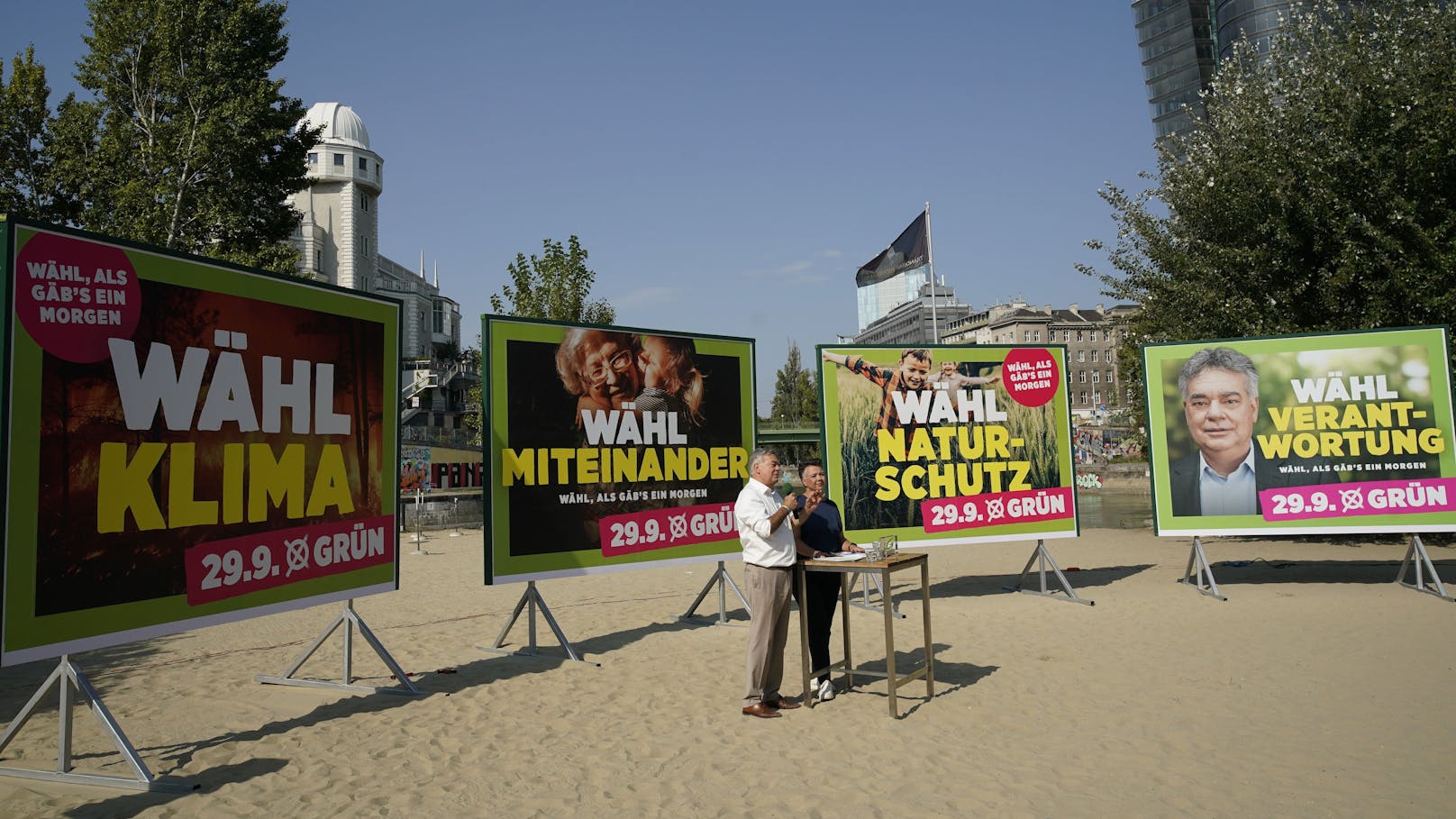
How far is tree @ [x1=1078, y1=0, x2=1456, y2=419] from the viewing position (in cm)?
1723

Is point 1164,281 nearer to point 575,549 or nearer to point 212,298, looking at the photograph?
point 575,549

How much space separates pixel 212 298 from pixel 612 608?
7.82 m

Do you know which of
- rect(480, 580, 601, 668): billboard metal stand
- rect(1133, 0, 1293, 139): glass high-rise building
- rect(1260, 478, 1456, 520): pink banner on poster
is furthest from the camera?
rect(1133, 0, 1293, 139): glass high-rise building

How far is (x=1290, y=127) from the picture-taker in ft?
63.4

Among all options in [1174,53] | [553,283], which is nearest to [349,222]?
[553,283]

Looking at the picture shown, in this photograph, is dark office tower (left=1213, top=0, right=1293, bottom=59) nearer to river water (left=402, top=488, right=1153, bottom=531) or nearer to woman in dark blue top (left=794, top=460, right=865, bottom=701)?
Result: river water (left=402, top=488, right=1153, bottom=531)

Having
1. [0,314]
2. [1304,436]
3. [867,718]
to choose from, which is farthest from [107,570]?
[1304,436]

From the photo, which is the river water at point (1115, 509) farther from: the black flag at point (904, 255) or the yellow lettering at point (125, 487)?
the yellow lettering at point (125, 487)

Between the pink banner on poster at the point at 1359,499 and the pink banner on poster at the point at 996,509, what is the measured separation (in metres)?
2.96

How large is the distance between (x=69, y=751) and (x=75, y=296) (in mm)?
2914

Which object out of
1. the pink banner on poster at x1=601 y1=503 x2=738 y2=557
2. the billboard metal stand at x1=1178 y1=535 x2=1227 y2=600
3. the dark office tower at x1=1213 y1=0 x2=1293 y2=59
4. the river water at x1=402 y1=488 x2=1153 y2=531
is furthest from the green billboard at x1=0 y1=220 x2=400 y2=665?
the dark office tower at x1=1213 y1=0 x2=1293 y2=59

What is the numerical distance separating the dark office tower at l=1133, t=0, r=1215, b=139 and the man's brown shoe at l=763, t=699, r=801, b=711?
117 m

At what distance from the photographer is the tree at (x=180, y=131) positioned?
898 inches

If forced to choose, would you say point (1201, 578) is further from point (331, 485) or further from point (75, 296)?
point (75, 296)
